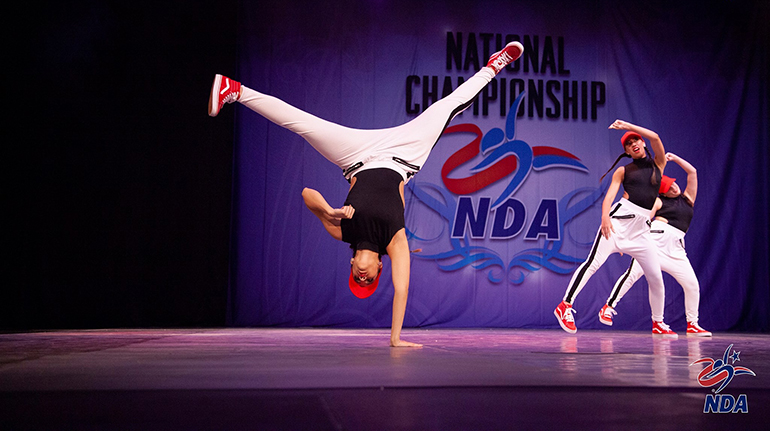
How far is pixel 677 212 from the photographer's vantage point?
505cm

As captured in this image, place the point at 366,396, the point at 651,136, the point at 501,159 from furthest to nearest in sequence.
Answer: the point at 501,159 → the point at 651,136 → the point at 366,396

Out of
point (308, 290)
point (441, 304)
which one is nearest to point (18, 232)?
point (308, 290)

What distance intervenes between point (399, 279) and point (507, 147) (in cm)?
402

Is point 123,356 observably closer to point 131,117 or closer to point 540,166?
point 131,117

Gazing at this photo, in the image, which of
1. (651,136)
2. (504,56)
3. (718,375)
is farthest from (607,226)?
(718,375)

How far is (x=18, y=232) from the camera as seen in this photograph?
5.08m

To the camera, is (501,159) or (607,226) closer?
(607,226)

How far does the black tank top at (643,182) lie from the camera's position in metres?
4.41

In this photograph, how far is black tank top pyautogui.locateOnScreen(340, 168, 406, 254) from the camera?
275 centimetres

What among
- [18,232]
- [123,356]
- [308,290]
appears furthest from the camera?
[308,290]

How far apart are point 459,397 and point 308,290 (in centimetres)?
494

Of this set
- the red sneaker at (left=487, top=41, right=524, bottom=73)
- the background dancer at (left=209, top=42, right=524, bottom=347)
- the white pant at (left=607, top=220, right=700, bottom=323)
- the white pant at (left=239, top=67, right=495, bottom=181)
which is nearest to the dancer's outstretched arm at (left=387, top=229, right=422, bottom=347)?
the background dancer at (left=209, top=42, right=524, bottom=347)

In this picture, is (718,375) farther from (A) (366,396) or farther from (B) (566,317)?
(B) (566,317)

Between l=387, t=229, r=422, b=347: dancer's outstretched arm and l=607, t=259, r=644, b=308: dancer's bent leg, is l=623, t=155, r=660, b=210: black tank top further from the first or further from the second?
l=387, t=229, r=422, b=347: dancer's outstretched arm
